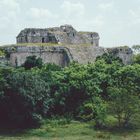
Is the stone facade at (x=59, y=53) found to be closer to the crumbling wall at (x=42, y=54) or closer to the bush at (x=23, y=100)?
the crumbling wall at (x=42, y=54)

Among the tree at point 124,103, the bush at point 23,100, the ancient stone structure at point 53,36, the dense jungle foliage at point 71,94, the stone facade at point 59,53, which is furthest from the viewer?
the ancient stone structure at point 53,36

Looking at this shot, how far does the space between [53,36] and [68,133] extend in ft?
72.1

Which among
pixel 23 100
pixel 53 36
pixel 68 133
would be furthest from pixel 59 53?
pixel 68 133

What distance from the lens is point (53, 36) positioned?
55.1 m

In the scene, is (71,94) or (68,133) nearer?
(68,133)

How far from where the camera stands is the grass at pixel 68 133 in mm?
33250

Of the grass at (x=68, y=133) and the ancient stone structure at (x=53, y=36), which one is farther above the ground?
the ancient stone structure at (x=53, y=36)

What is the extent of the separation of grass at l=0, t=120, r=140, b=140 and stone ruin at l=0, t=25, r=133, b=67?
14320mm

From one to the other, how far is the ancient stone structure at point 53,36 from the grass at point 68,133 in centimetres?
1939

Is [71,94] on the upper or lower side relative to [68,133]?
upper

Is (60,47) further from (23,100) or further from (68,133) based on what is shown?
(68,133)

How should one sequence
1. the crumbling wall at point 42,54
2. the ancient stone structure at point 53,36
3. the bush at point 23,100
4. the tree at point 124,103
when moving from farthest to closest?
the ancient stone structure at point 53,36 → the crumbling wall at point 42,54 → the tree at point 124,103 → the bush at point 23,100

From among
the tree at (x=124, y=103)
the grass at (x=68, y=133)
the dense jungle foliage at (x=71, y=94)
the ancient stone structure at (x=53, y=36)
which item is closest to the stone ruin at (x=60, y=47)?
the ancient stone structure at (x=53, y=36)

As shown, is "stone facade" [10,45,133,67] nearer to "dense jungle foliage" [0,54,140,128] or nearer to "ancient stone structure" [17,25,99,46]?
"ancient stone structure" [17,25,99,46]
